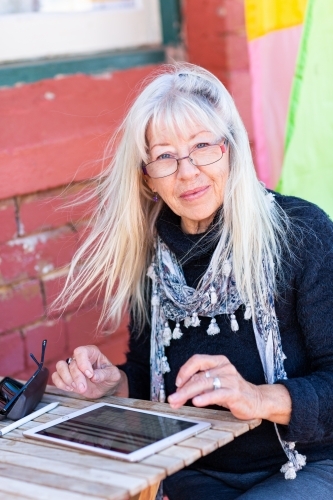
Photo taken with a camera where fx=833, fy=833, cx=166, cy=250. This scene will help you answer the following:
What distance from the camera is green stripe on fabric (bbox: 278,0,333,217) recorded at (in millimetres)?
2725

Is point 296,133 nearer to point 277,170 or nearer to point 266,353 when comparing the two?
point 277,170

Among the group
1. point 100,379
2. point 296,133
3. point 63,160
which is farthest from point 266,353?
point 63,160

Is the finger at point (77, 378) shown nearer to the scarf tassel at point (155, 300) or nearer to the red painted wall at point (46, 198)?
the scarf tassel at point (155, 300)

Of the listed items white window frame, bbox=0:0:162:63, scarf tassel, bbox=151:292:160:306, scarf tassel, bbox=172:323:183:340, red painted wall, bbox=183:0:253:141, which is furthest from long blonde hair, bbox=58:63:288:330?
red painted wall, bbox=183:0:253:141

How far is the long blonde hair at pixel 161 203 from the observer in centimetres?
214

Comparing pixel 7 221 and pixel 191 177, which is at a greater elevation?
pixel 191 177

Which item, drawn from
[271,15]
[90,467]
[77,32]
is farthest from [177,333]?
[77,32]

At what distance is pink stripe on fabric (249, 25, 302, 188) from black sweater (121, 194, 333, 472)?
0.75 meters

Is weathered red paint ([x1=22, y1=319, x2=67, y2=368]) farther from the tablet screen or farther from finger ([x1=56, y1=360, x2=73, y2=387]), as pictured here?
the tablet screen

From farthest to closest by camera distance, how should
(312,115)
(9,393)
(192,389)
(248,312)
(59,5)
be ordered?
(59,5) < (312,115) < (248,312) < (9,393) < (192,389)

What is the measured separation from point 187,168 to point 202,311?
1.24 feet

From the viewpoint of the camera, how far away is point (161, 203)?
2.46 m

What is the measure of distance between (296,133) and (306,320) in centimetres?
92

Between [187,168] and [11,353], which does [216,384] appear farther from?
[11,353]
